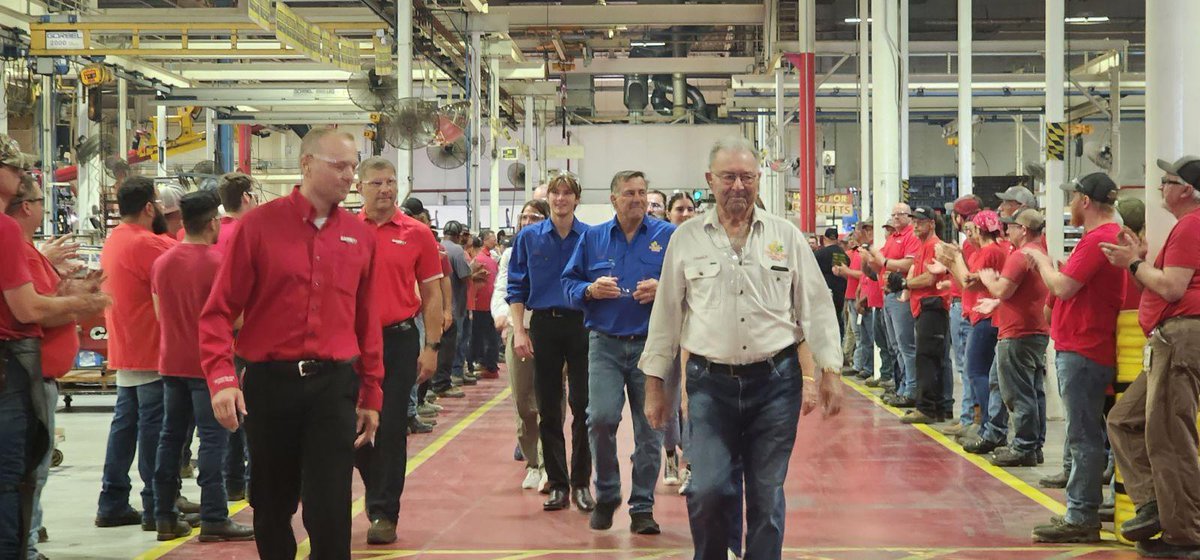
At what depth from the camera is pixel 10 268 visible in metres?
5.16

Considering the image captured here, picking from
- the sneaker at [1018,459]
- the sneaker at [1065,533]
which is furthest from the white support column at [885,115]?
the sneaker at [1065,533]

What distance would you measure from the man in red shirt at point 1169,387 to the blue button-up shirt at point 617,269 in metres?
2.36

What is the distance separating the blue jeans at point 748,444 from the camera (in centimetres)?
502

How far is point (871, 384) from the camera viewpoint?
16625mm

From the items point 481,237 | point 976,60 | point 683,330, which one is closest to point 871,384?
point 481,237

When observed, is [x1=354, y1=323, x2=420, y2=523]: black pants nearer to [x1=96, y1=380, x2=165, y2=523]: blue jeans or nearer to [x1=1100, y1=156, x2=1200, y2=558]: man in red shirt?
[x1=96, y1=380, x2=165, y2=523]: blue jeans

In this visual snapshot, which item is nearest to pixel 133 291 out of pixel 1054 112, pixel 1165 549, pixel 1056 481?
pixel 1165 549

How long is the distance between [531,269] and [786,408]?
10.4 ft

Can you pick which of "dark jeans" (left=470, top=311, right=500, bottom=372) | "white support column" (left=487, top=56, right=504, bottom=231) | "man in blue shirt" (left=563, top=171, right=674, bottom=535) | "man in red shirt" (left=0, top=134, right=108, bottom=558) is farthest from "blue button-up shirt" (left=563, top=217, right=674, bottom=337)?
"white support column" (left=487, top=56, right=504, bottom=231)

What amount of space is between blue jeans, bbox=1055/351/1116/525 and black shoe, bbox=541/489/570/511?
2921mm

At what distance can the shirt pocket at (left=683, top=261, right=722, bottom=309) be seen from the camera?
16.7ft

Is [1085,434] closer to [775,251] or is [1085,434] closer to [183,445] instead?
[775,251]

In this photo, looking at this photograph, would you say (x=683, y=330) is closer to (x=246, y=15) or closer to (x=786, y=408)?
(x=786, y=408)

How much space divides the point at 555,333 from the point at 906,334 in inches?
244
